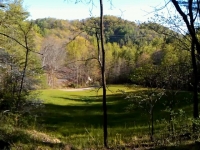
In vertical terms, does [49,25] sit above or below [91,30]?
above

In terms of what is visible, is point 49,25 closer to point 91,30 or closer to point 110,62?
point 110,62

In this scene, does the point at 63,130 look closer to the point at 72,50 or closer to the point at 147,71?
the point at 147,71

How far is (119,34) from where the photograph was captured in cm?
9938

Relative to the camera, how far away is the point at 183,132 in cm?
862

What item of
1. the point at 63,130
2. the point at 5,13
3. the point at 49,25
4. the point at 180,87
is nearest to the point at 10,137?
the point at 180,87

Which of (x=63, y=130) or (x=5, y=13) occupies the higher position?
(x=5, y=13)

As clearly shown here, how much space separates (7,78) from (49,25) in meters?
120

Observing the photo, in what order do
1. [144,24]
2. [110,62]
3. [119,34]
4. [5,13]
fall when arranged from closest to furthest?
[144,24], [5,13], [110,62], [119,34]

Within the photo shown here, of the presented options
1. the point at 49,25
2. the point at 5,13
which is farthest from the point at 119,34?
the point at 5,13

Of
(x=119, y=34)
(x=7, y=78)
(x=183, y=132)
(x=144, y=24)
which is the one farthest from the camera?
(x=119, y=34)

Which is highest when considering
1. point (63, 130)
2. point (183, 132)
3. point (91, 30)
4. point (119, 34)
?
point (119, 34)

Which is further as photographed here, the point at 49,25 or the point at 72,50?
the point at 49,25

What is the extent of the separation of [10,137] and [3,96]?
19.5 ft

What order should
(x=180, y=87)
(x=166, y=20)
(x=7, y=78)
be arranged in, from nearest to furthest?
(x=166, y=20)
(x=180, y=87)
(x=7, y=78)
